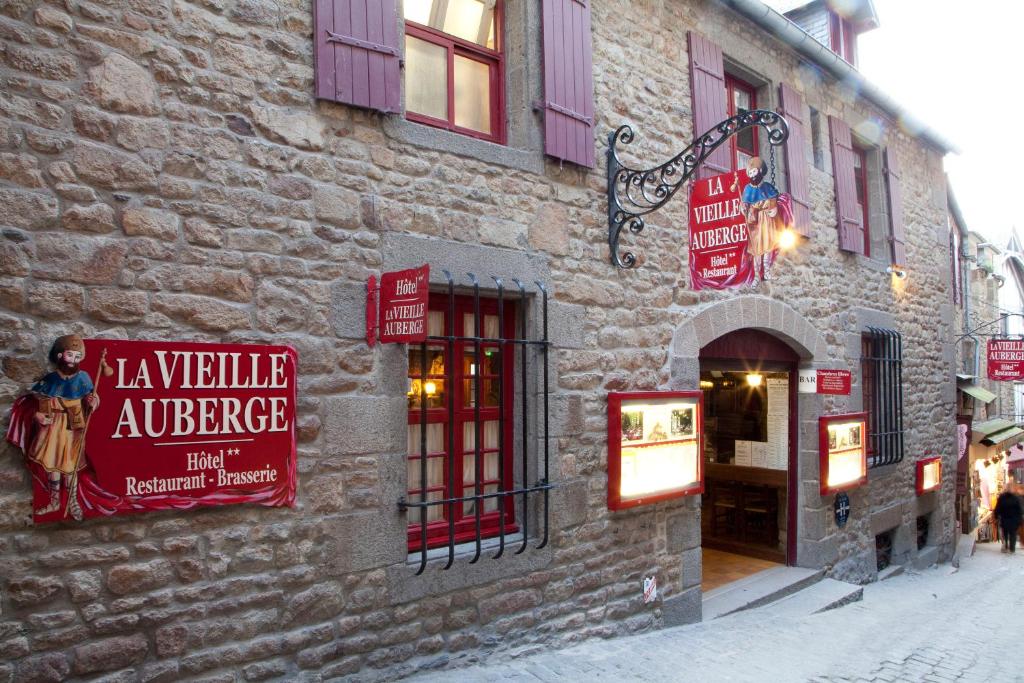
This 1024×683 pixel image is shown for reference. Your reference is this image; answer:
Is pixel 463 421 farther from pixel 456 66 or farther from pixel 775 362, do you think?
pixel 775 362

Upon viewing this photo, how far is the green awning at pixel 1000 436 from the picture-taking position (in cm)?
1325

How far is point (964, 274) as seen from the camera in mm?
15047

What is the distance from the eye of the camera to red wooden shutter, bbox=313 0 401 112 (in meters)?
3.91

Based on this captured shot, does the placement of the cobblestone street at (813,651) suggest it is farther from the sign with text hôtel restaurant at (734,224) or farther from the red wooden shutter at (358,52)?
the red wooden shutter at (358,52)

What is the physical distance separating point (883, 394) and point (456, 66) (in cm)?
666

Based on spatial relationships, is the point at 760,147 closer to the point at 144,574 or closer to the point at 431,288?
the point at 431,288

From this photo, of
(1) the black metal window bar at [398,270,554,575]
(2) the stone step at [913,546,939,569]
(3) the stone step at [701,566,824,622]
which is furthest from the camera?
(2) the stone step at [913,546,939,569]

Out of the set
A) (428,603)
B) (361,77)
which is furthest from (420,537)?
(361,77)

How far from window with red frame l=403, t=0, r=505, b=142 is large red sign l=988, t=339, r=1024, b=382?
444 inches

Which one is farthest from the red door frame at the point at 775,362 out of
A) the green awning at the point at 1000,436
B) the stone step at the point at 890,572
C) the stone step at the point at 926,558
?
the green awning at the point at 1000,436

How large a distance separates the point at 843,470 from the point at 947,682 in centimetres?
298

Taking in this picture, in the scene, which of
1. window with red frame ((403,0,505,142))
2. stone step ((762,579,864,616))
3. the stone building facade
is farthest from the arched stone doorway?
window with red frame ((403,0,505,142))

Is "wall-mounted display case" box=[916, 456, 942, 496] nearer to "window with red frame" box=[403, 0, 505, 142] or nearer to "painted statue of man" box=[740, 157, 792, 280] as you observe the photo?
"painted statue of man" box=[740, 157, 792, 280]

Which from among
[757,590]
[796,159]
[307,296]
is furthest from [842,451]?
[307,296]
